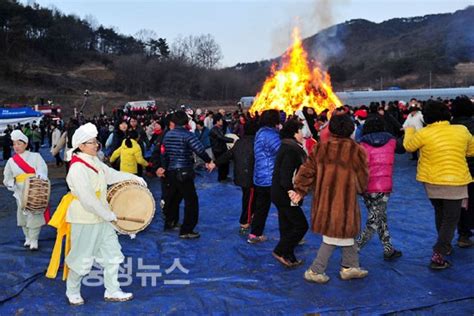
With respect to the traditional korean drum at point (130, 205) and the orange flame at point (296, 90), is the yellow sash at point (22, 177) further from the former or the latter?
the orange flame at point (296, 90)

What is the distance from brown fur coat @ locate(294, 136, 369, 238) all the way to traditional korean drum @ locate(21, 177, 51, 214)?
3.73 m

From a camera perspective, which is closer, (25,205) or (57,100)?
(25,205)

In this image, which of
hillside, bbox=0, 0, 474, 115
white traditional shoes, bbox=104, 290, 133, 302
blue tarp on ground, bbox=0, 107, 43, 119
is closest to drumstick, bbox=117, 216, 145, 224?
white traditional shoes, bbox=104, 290, 133, 302

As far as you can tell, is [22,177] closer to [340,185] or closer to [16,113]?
[340,185]

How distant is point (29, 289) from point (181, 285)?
1640 millimetres

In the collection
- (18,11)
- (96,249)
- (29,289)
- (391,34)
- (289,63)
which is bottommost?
(29,289)

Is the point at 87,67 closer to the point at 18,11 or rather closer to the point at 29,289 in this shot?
the point at 18,11

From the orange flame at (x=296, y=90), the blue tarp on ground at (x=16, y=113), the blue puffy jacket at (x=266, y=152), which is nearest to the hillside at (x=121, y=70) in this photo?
the blue tarp on ground at (x=16, y=113)

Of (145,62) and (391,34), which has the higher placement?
(391,34)

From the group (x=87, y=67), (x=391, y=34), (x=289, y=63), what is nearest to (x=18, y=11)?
(x=87, y=67)

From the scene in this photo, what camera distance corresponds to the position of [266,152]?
20.5ft

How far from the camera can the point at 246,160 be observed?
6973 mm

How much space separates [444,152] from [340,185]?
1.38 m

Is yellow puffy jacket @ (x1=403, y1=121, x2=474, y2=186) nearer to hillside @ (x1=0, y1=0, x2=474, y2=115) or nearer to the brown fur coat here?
the brown fur coat
